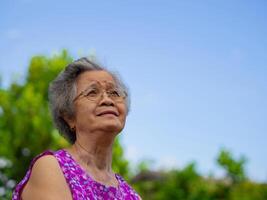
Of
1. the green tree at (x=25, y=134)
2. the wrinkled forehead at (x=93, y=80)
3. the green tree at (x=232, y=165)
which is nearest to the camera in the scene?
the wrinkled forehead at (x=93, y=80)

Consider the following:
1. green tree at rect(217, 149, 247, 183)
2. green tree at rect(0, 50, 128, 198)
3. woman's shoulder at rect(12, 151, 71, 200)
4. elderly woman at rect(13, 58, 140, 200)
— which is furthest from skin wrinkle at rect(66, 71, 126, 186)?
green tree at rect(217, 149, 247, 183)

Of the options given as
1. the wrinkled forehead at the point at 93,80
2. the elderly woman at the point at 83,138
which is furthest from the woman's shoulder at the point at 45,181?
the wrinkled forehead at the point at 93,80

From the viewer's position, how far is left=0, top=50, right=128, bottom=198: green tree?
48.8 feet

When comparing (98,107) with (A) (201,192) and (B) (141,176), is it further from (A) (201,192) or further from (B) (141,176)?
(B) (141,176)

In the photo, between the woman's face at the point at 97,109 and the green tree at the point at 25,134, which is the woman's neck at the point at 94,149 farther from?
the green tree at the point at 25,134

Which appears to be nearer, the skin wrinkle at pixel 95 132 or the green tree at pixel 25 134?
the skin wrinkle at pixel 95 132

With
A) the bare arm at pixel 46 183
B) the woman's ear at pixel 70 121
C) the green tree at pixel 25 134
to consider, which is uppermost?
the woman's ear at pixel 70 121

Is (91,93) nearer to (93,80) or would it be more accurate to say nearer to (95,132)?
(93,80)

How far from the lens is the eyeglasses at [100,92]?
8.36ft

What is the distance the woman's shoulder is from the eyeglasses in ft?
1.30

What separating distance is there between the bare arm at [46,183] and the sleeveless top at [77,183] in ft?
0.11

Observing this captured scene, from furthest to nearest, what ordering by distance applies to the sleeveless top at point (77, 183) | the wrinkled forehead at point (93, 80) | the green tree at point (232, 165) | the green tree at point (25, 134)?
1. the green tree at point (232, 165)
2. the green tree at point (25, 134)
3. the wrinkled forehead at point (93, 80)
4. the sleeveless top at point (77, 183)

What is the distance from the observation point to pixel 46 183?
7.14 ft

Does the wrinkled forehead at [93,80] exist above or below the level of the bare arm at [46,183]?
above
